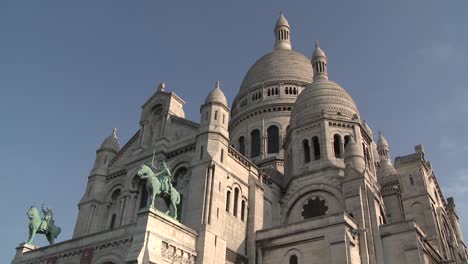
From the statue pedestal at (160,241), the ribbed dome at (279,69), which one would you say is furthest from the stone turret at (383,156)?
the statue pedestal at (160,241)

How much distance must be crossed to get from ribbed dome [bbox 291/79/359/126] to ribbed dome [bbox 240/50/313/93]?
12292 mm

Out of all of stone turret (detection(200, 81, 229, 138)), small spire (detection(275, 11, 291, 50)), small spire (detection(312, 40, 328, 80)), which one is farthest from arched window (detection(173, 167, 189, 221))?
small spire (detection(275, 11, 291, 50))

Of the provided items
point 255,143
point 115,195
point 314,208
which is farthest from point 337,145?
point 115,195

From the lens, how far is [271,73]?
59594 millimetres

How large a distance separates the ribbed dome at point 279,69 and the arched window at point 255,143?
760 cm

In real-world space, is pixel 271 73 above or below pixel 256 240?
above

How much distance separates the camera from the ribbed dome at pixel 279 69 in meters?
58.8

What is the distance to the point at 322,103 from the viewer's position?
4378 cm

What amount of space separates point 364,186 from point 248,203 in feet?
30.1

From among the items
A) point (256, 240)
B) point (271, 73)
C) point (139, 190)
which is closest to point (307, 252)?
point (256, 240)

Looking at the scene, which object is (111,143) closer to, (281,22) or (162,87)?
(162,87)

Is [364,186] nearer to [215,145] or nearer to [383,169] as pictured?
[215,145]

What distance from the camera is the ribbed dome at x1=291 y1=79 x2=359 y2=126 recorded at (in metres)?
43.4

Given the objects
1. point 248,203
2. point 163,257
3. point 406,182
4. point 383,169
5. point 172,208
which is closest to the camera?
point 163,257
